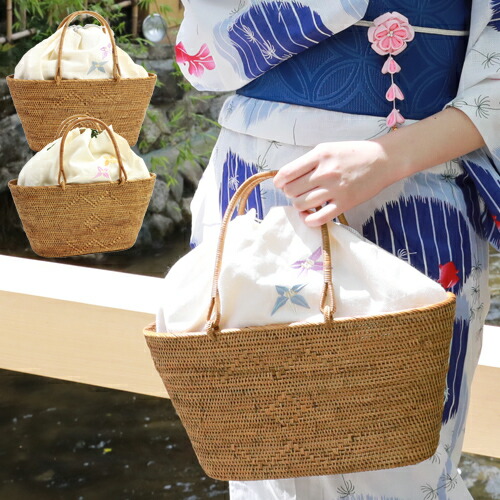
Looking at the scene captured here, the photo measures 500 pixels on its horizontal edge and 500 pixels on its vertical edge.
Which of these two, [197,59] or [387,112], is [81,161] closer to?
[197,59]

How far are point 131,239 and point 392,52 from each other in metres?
1.32

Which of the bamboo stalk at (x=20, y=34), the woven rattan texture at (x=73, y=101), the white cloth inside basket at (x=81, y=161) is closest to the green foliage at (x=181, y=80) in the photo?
the bamboo stalk at (x=20, y=34)

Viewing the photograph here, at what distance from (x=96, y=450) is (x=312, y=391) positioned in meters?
3.08

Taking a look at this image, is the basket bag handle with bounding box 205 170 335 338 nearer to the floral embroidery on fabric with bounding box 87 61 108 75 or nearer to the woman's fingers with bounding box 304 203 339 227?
the woman's fingers with bounding box 304 203 339 227

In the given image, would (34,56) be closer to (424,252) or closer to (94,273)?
(94,273)

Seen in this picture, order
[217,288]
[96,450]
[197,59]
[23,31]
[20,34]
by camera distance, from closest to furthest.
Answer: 1. [217,288]
2. [197,59]
3. [96,450]
4. [20,34]
5. [23,31]

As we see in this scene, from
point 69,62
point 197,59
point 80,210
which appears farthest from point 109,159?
point 197,59

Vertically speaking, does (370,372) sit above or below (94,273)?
above

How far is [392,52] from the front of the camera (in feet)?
3.13

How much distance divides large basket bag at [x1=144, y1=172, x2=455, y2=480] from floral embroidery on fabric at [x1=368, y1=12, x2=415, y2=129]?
0.50 ft

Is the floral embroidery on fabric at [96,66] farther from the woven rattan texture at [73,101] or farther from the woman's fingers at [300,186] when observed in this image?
the woman's fingers at [300,186]

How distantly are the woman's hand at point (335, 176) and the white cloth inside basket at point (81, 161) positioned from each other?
3.71 ft

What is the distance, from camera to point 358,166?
90cm

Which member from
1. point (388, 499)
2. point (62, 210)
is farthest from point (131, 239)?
point (388, 499)
